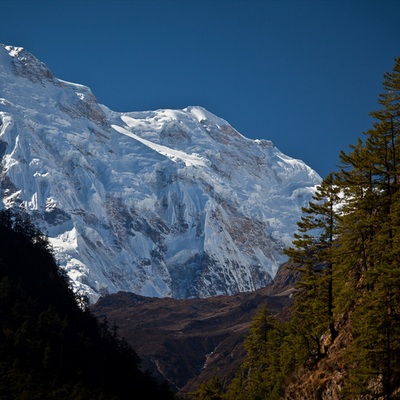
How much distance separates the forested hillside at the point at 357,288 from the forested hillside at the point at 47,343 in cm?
2737

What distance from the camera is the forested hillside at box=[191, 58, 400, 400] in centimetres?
3672

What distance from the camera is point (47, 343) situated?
84812 mm

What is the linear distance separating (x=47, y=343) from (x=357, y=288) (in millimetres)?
50789

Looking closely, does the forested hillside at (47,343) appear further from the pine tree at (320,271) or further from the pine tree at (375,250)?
the pine tree at (375,250)

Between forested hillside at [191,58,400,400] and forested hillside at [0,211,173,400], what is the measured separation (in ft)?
89.8

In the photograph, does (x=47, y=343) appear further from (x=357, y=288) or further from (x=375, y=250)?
(x=375, y=250)

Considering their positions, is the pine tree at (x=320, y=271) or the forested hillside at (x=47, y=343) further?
the forested hillside at (x=47, y=343)

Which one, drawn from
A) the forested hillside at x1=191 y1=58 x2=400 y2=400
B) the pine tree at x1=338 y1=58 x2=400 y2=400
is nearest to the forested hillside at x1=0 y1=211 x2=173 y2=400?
the forested hillside at x1=191 y1=58 x2=400 y2=400

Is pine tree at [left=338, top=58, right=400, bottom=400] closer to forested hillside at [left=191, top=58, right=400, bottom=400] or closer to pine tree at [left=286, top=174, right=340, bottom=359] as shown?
forested hillside at [left=191, top=58, right=400, bottom=400]

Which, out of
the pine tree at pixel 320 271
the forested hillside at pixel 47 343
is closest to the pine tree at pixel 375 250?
the pine tree at pixel 320 271

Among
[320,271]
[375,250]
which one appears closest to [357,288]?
[375,250]

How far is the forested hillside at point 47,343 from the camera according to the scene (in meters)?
76.9

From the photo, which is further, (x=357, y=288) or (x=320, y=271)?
(x=320, y=271)

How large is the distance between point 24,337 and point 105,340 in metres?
27.1
